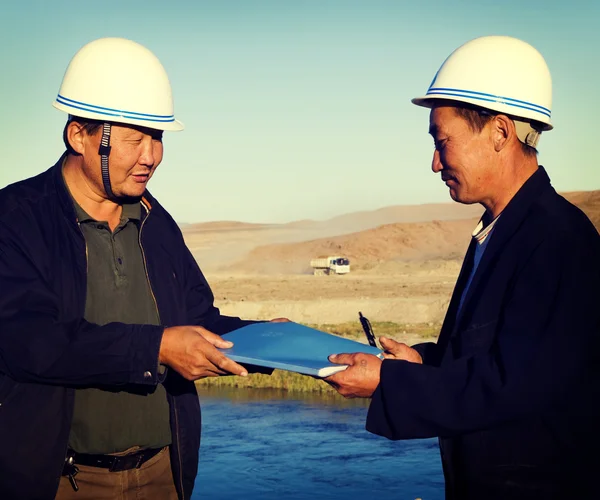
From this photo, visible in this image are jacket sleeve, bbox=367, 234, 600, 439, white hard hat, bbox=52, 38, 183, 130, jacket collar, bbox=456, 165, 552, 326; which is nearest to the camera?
jacket sleeve, bbox=367, 234, 600, 439

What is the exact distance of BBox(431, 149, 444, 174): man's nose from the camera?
12.7 ft

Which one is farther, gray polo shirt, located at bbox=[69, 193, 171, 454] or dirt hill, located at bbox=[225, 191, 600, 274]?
dirt hill, located at bbox=[225, 191, 600, 274]

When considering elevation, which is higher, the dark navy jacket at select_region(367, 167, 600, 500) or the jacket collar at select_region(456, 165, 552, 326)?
the jacket collar at select_region(456, 165, 552, 326)

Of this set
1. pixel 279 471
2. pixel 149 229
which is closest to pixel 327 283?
pixel 279 471

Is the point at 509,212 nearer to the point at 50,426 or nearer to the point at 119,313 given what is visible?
the point at 119,313

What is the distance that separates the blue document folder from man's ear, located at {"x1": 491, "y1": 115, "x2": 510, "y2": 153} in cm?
102

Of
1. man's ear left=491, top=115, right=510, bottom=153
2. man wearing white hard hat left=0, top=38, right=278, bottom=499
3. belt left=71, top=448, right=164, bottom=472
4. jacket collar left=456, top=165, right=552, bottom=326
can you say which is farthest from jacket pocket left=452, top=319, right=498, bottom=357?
belt left=71, top=448, right=164, bottom=472

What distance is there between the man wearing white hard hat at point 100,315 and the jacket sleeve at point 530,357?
976 mm

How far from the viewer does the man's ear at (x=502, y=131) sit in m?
3.62

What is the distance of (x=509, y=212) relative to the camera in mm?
3523

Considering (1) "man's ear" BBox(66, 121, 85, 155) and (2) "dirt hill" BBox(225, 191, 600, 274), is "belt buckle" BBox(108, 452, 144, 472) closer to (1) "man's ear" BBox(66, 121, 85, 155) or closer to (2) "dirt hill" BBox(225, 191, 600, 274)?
(1) "man's ear" BBox(66, 121, 85, 155)

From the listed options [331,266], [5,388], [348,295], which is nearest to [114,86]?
[5,388]

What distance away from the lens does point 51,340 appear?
363 cm

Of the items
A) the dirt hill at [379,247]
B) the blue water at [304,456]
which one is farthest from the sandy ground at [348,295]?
the dirt hill at [379,247]
